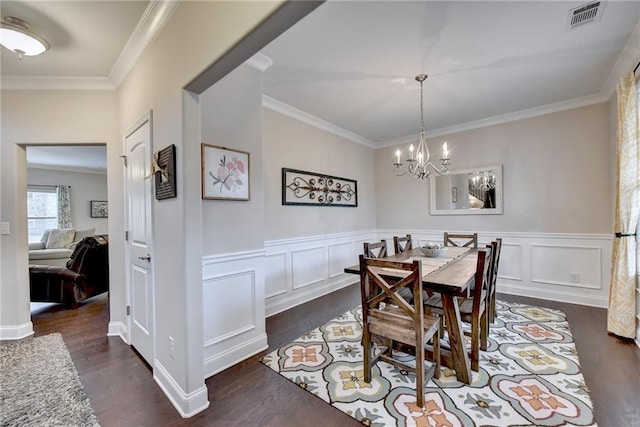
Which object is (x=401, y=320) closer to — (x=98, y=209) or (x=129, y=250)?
(x=129, y=250)

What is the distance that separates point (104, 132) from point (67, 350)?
209 cm

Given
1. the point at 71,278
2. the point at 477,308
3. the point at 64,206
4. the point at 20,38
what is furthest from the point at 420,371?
the point at 64,206

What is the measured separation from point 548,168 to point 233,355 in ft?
14.5

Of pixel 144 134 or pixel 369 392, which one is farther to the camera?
pixel 144 134

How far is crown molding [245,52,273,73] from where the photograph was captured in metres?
2.35

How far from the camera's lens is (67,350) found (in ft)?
8.12

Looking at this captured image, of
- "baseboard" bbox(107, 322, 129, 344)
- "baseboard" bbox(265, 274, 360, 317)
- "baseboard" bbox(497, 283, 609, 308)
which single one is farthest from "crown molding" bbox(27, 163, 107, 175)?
"baseboard" bbox(497, 283, 609, 308)

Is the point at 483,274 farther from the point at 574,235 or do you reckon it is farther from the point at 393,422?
the point at 574,235

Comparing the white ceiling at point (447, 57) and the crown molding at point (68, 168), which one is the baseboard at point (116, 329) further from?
the crown molding at point (68, 168)

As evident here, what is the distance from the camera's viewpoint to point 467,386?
188 centimetres

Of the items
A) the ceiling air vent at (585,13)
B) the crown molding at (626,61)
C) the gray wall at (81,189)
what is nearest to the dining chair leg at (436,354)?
the ceiling air vent at (585,13)

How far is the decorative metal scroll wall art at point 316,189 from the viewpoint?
11.7ft

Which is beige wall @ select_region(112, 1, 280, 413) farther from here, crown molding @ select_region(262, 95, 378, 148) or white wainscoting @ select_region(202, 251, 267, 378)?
crown molding @ select_region(262, 95, 378, 148)

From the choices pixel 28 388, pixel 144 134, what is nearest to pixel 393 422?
pixel 28 388
